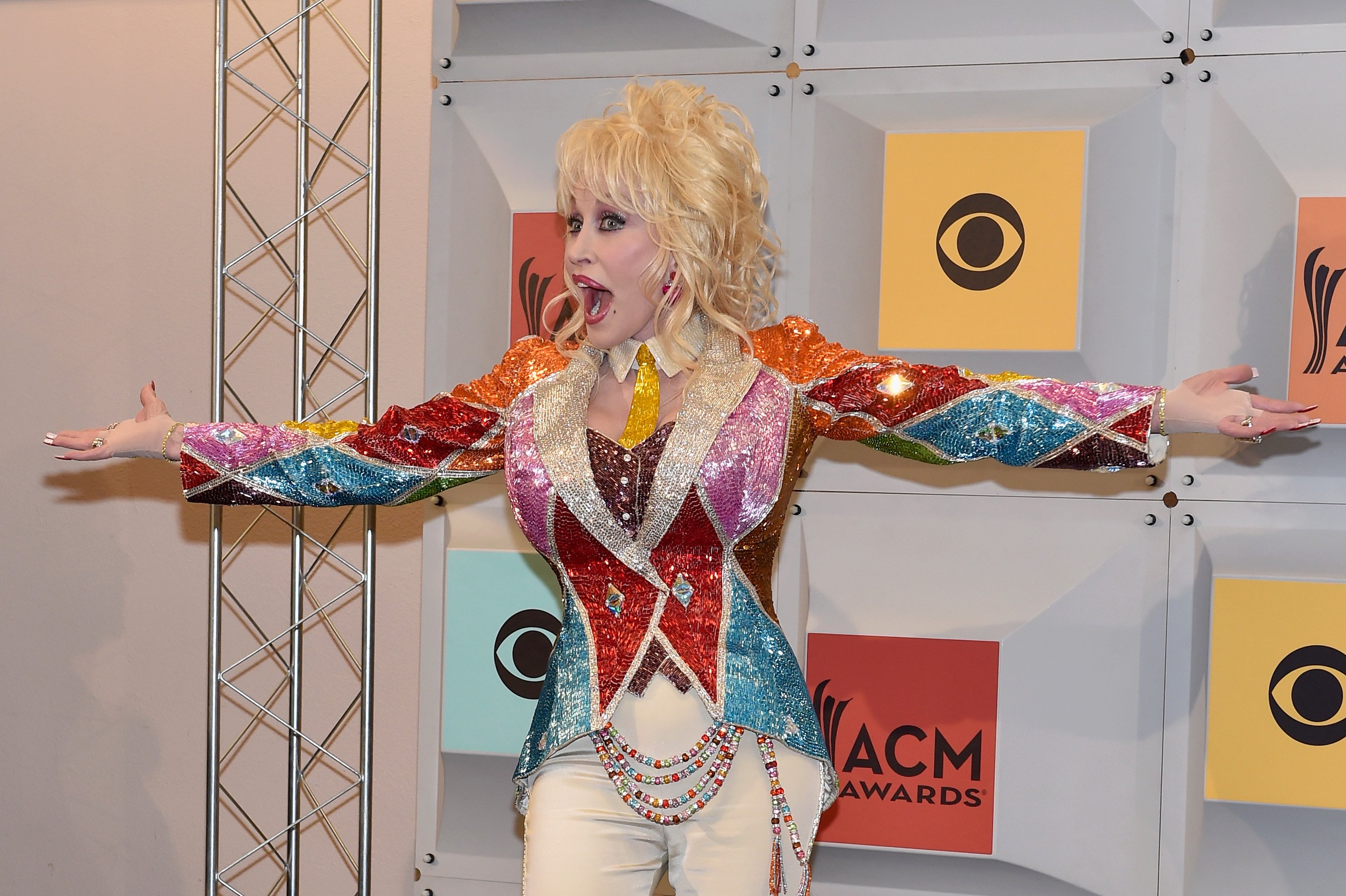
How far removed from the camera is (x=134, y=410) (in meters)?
3.01

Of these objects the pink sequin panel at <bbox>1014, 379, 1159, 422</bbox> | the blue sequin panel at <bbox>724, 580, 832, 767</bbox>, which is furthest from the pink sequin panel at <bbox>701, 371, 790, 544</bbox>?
the pink sequin panel at <bbox>1014, 379, 1159, 422</bbox>

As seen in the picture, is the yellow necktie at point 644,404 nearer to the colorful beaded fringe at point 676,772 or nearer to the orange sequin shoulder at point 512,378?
the orange sequin shoulder at point 512,378

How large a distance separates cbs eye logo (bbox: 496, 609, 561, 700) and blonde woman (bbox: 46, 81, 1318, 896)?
0.75 m

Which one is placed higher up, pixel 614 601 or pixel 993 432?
pixel 993 432

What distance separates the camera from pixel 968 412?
1.84 meters

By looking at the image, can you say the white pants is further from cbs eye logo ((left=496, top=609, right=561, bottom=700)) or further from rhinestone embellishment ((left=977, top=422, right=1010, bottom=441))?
cbs eye logo ((left=496, top=609, right=561, bottom=700))

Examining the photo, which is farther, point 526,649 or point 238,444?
point 526,649

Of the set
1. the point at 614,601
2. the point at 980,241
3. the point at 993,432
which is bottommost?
the point at 614,601

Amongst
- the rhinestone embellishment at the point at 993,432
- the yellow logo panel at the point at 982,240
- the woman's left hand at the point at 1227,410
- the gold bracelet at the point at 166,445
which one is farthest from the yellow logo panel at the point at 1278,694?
the gold bracelet at the point at 166,445

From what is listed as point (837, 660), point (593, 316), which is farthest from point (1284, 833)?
point (593, 316)

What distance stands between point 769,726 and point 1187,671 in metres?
1.07

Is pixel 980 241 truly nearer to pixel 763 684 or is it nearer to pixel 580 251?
pixel 580 251

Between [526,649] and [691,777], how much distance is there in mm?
983

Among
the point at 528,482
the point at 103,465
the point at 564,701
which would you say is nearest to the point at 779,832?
the point at 564,701
